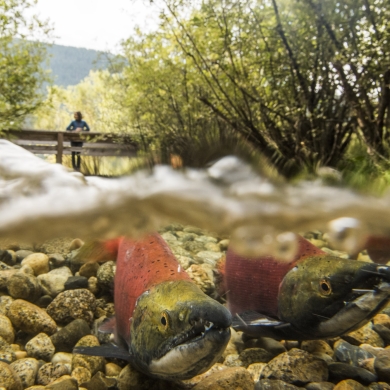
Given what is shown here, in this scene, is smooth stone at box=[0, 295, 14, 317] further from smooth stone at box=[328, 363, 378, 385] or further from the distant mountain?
smooth stone at box=[328, 363, 378, 385]

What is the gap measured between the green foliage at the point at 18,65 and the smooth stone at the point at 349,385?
3.43 metres

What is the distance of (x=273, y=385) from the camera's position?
2.10m

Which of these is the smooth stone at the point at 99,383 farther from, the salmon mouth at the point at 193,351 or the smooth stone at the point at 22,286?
the smooth stone at the point at 22,286

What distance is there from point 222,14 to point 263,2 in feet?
1.90

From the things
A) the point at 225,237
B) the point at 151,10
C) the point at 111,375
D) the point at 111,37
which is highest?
the point at 151,10

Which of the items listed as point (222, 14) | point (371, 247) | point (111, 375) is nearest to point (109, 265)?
point (111, 375)

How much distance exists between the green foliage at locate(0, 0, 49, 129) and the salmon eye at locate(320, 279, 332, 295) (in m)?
3.06

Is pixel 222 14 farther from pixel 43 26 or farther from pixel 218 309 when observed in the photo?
pixel 218 309

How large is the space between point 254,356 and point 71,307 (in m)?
1.46

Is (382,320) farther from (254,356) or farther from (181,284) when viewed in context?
(181,284)

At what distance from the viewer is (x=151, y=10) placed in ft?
12.5

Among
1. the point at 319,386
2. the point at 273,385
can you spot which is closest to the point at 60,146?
the point at 273,385

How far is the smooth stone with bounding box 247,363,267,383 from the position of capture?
2.34 metres

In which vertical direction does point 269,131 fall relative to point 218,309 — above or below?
above
